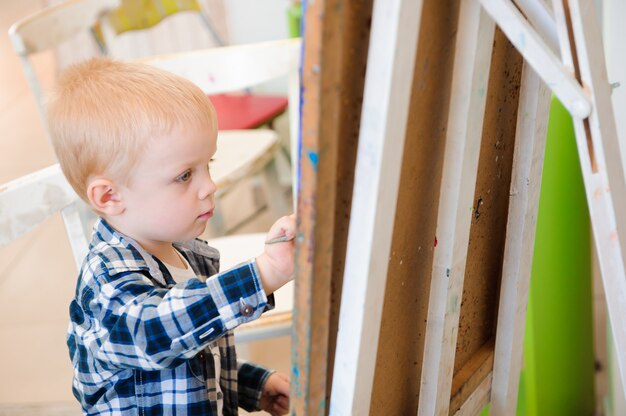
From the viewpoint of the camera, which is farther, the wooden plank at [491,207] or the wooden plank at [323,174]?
the wooden plank at [491,207]

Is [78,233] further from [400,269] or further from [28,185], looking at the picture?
[400,269]

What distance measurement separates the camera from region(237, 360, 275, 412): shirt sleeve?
3.54 ft

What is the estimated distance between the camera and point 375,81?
1.83ft

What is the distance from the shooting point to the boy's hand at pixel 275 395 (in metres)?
1.07

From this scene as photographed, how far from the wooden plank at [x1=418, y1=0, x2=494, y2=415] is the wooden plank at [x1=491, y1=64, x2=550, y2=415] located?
14 cm

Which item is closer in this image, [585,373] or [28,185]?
[28,185]

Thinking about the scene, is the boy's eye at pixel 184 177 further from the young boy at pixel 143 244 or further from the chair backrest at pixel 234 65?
the chair backrest at pixel 234 65

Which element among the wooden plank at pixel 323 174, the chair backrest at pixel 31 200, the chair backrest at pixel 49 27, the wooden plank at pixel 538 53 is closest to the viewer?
the wooden plank at pixel 323 174

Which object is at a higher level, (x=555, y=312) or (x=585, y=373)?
(x=555, y=312)

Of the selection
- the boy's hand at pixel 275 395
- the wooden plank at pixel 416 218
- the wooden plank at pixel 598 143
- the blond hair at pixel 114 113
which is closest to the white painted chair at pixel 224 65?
the blond hair at pixel 114 113

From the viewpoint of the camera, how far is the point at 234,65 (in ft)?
5.06

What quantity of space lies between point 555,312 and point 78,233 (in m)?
0.82

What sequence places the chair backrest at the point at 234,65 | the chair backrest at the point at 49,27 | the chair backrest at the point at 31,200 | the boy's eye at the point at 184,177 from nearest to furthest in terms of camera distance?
the boy's eye at the point at 184,177 → the chair backrest at the point at 31,200 → the chair backrest at the point at 234,65 → the chair backrest at the point at 49,27

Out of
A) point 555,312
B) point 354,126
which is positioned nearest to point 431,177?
point 354,126
